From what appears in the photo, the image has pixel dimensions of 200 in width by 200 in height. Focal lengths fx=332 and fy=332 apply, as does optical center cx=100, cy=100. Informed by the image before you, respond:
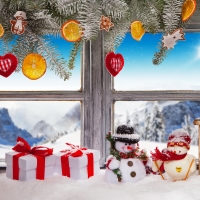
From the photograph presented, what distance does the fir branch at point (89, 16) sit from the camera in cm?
118

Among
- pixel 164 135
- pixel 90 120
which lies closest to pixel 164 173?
pixel 164 135

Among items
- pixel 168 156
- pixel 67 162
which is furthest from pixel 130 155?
pixel 67 162

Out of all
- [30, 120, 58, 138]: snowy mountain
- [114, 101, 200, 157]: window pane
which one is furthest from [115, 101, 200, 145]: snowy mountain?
[30, 120, 58, 138]: snowy mountain

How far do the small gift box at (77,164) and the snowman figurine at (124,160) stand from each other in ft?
0.29

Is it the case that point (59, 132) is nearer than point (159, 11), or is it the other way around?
point (159, 11)

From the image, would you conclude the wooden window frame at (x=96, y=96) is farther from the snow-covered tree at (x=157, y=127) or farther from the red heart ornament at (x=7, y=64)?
the red heart ornament at (x=7, y=64)

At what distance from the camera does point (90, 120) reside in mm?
1627

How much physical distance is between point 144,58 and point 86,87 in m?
0.33

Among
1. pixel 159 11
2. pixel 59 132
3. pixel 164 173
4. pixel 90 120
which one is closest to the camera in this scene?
pixel 159 11

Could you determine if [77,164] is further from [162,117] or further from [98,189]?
[162,117]

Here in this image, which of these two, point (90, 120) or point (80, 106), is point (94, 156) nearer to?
point (90, 120)

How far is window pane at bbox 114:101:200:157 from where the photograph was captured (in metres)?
1.68

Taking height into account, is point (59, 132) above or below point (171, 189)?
above

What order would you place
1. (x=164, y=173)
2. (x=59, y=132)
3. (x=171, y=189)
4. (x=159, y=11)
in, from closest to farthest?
1. (x=171, y=189)
2. (x=159, y=11)
3. (x=164, y=173)
4. (x=59, y=132)
